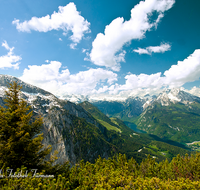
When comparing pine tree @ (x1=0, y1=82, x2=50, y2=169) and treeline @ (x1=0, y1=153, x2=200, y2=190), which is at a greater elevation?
pine tree @ (x1=0, y1=82, x2=50, y2=169)

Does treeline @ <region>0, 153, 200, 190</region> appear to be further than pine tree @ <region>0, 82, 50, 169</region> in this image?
No

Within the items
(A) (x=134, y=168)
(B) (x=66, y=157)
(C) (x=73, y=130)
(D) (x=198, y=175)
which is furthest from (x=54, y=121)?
(D) (x=198, y=175)

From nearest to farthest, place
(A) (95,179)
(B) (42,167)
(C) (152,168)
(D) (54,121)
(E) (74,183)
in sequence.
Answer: (E) (74,183)
(A) (95,179)
(B) (42,167)
(C) (152,168)
(D) (54,121)

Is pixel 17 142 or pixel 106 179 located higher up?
pixel 17 142

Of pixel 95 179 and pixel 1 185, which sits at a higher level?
pixel 1 185

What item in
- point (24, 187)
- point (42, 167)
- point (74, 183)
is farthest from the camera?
point (42, 167)

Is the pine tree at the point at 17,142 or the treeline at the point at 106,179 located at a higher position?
the pine tree at the point at 17,142

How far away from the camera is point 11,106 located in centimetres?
1722

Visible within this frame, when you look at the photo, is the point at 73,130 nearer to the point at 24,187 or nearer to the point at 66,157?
the point at 66,157

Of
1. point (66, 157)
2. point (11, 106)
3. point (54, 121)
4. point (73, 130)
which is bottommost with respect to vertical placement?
point (66, 157)

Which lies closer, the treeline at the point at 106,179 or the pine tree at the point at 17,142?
the treeline at the point at 106,179

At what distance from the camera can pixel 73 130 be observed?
559ft

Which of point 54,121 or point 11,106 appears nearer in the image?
point 11,106

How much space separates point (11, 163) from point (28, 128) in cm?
472
